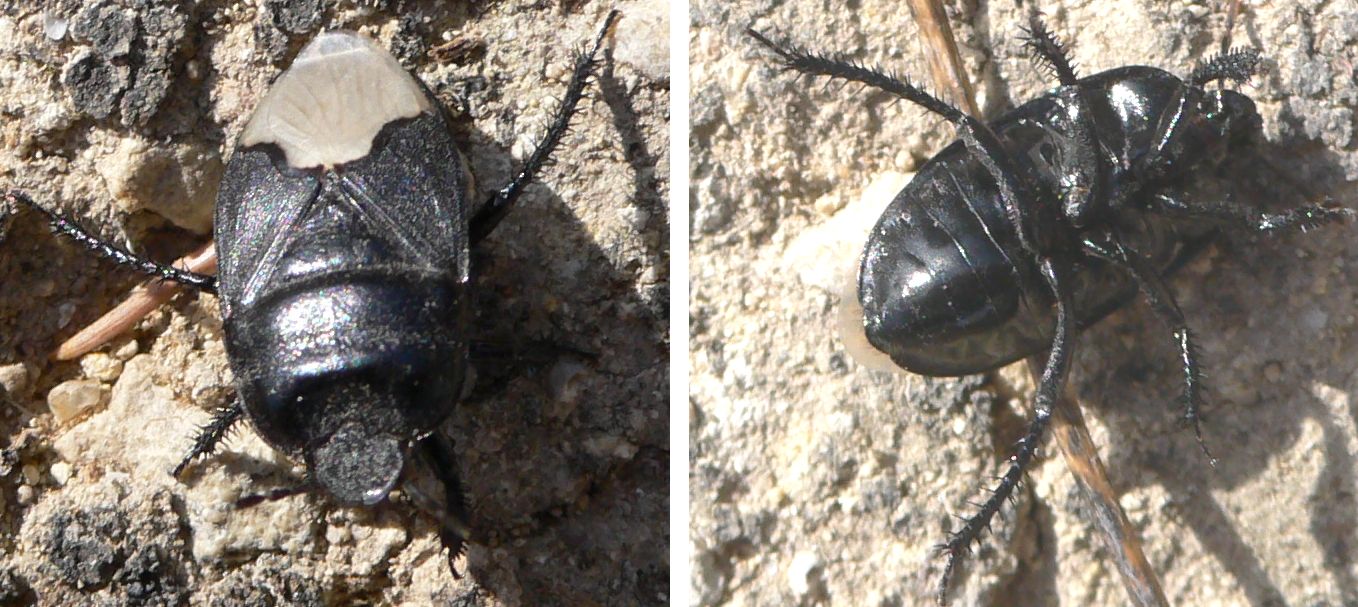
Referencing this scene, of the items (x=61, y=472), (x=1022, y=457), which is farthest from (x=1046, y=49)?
(x=61, y=472)

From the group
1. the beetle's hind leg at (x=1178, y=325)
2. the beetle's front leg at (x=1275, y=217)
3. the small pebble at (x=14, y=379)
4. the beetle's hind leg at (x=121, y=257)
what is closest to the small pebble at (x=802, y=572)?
the beetle's hind leg at (x=1178, y=325)

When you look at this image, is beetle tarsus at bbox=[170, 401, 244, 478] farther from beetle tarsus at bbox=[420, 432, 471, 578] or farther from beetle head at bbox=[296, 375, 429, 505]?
beetle tarsus at bbox=[420, 432, 471, 578]

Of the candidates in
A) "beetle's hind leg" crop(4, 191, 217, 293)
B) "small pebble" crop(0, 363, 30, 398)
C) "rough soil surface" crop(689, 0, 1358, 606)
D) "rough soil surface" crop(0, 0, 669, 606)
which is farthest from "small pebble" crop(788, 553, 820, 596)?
"small pebble" crop(0, 363, 30, 398)

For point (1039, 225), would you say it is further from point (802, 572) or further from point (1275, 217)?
point (802, 572)

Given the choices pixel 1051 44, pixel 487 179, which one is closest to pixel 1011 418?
pixel 1051 44

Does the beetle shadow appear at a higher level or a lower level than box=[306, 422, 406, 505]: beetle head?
higher

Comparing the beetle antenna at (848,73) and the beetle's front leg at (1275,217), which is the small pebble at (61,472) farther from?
the beetle's front leg at (1275,217)

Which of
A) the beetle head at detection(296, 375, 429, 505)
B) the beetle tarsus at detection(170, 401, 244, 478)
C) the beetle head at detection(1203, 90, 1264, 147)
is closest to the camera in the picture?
the beetle head at detection(1203, 90, 1264, 147)
